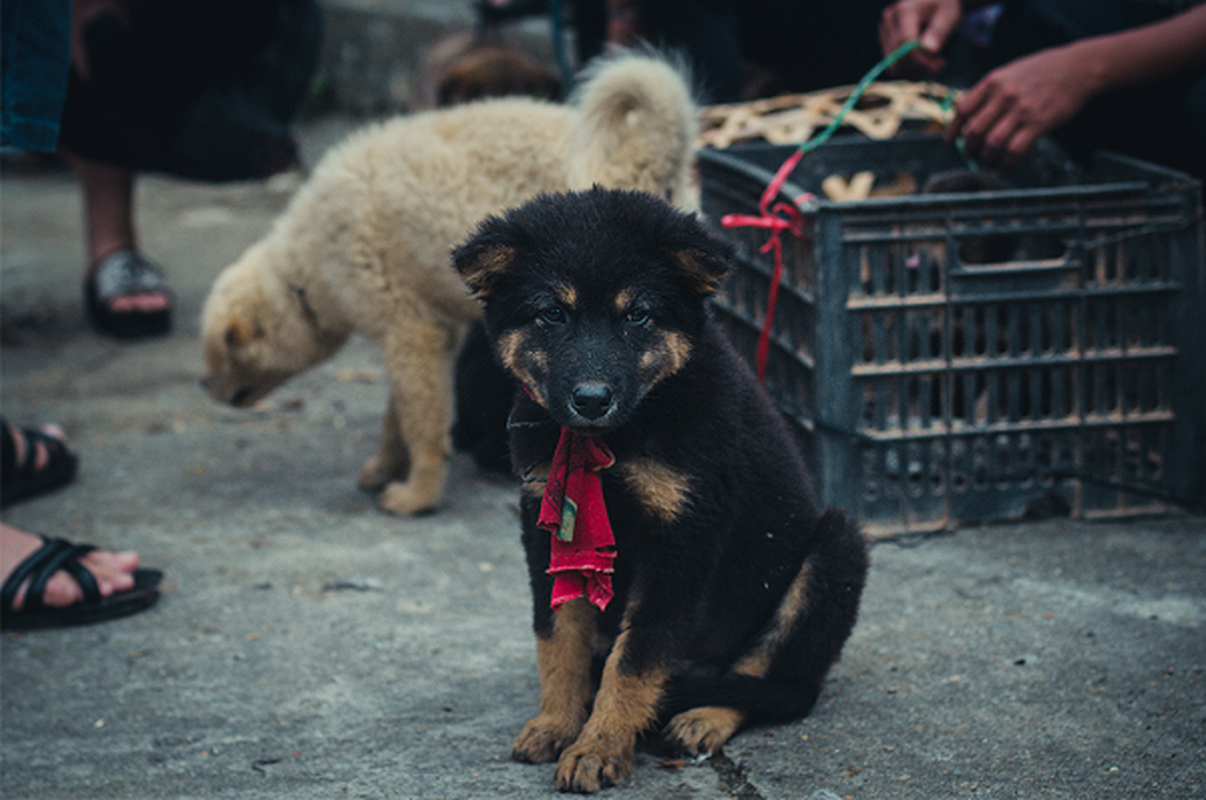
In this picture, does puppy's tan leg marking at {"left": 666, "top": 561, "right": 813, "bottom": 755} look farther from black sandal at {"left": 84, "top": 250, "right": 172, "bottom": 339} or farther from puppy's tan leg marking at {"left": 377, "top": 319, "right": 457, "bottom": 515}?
black sandal at {"left": 84, "top": 250, "right": 172, "bottom": 339}

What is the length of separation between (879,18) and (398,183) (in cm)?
241

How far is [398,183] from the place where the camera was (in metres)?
3.47

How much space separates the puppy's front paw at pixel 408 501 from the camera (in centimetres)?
357

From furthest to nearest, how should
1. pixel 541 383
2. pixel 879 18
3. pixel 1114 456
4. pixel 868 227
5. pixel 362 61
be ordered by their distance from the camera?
1. pixel 362 61
2. pixel 879 18
3. pixel 1114 456
4. pixel 868 227
5. pixel 541 383

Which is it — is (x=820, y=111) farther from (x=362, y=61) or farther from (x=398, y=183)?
(x=362, y=61)

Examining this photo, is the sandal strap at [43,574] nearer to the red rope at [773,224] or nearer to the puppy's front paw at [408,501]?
the puppy's front paw at [408,501]

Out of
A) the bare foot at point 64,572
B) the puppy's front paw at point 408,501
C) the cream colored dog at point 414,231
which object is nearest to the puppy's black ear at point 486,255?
the cream colored dog at point 414,231

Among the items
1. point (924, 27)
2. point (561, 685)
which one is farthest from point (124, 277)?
point (561, 685)

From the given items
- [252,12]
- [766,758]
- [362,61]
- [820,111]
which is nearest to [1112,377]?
[820,111]

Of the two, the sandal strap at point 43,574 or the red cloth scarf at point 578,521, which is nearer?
the red cloth scarf at point 578,521

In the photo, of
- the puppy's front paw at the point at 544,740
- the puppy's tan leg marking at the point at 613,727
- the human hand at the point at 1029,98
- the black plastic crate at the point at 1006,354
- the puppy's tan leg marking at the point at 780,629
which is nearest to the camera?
the puppy's tan leg marking at the point at 613,727

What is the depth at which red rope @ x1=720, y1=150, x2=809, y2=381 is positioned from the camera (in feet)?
10.2

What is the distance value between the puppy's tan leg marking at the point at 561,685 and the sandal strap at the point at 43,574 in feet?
4.28

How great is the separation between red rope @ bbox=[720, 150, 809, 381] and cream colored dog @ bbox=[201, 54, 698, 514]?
0.23 metres
